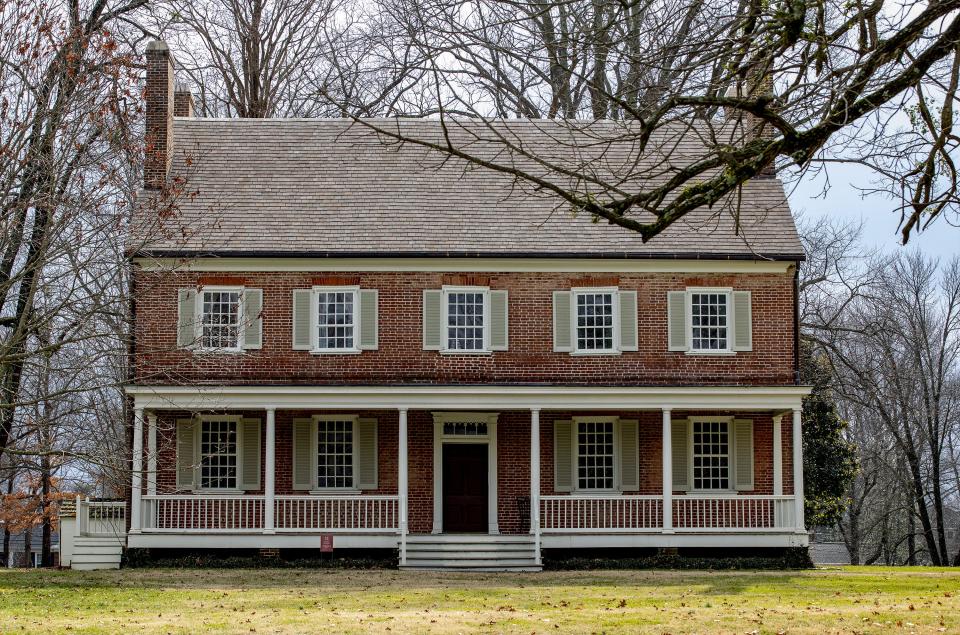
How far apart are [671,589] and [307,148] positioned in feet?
48.9

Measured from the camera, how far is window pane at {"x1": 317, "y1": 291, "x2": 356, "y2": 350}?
28.4 metres

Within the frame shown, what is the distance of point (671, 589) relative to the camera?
70.8 feet

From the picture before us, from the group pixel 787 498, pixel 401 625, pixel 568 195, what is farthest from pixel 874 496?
pixel 568 195

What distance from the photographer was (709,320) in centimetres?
2870

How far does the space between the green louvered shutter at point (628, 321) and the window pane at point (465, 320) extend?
304 centimetres

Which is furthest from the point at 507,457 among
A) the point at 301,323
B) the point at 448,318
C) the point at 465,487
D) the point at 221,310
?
the point at 221,310

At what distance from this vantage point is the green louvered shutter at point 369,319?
92.8 feet

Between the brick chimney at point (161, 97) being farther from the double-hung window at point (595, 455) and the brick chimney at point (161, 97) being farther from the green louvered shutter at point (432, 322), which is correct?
the double-hung window at point (595, 455)

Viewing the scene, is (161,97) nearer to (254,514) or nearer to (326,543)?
(254,514)

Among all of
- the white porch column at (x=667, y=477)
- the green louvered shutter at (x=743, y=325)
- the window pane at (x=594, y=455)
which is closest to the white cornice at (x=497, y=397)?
the white porch column at (x=667, y=477)

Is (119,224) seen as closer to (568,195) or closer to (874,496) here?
(568,195)

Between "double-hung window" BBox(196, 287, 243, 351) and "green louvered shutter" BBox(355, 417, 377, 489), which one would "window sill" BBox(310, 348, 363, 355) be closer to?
"green louvered shutter" BBox(355, 417, 377, 489)

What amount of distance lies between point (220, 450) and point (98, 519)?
113 inches

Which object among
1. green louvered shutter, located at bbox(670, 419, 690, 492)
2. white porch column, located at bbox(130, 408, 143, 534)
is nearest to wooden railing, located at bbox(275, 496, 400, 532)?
white porch column, located at bbox(130, 408, 143, 534)
